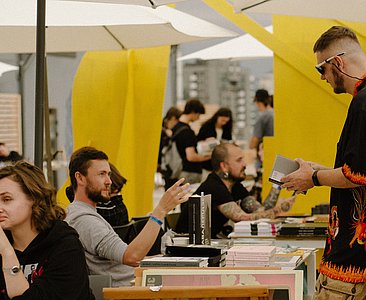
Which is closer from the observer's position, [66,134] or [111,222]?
[111,222]

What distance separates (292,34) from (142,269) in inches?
222

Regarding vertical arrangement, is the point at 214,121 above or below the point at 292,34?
below

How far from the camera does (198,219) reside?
463 cm

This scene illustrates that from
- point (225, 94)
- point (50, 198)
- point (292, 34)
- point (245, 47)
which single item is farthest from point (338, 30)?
point (225, 94)

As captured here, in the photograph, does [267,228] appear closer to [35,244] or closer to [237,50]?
[35,244]

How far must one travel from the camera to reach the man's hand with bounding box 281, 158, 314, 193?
3984 mm

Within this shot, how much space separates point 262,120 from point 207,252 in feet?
24.3

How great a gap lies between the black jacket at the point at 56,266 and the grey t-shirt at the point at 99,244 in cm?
109

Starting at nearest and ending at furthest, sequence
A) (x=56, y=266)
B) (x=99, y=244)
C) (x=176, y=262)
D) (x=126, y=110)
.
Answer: (x=56, y=266)
(x=176, y=262)
(x=99, y=244)
(x=126, y=110)

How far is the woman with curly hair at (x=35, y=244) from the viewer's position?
11.5ft

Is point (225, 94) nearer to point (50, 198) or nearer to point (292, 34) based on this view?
point (292, 34)

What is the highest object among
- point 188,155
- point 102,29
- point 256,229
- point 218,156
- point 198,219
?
point 102,29

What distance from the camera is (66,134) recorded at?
34.6 feet

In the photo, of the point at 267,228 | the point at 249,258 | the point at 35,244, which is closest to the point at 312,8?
the point at 267,228
